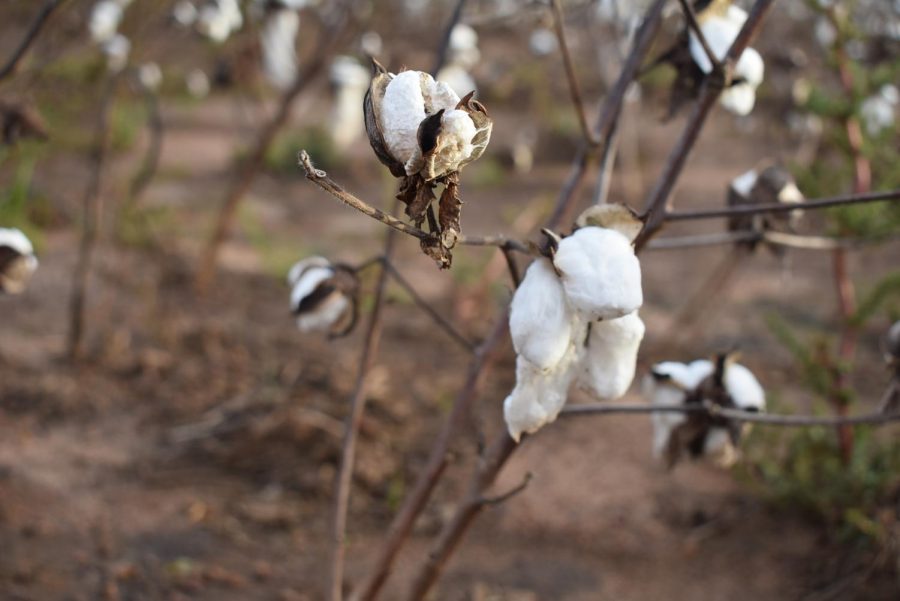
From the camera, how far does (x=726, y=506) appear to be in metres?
2.45

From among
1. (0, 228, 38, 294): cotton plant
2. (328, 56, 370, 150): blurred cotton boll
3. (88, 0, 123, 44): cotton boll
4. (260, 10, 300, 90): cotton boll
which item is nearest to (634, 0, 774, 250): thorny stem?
(0, 228, 38, 294): cotton plant

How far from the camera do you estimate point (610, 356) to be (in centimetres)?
107

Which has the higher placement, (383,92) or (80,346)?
(80,346)

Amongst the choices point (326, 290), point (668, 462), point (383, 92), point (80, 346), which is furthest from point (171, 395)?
point (383, 92)

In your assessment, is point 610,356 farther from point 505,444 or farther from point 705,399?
point 705,399

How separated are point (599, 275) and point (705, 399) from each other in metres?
0.63

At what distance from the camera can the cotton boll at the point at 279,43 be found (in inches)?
124

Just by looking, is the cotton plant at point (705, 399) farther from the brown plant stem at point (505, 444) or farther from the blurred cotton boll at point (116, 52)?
the blurred cotton boll at point (116, 52)

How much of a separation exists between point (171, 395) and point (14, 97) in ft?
3.68

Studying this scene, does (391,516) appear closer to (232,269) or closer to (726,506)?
(726,506)

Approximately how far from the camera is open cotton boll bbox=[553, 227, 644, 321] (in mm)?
962

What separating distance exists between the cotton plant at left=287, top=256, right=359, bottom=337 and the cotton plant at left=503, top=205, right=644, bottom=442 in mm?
512

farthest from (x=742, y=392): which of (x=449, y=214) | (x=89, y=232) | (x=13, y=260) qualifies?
(x=89, y=232)

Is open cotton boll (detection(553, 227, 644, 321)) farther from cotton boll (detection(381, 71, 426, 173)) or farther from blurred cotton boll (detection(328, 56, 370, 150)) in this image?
blurred cotton boll (detection(328, 56, 370, 150))
